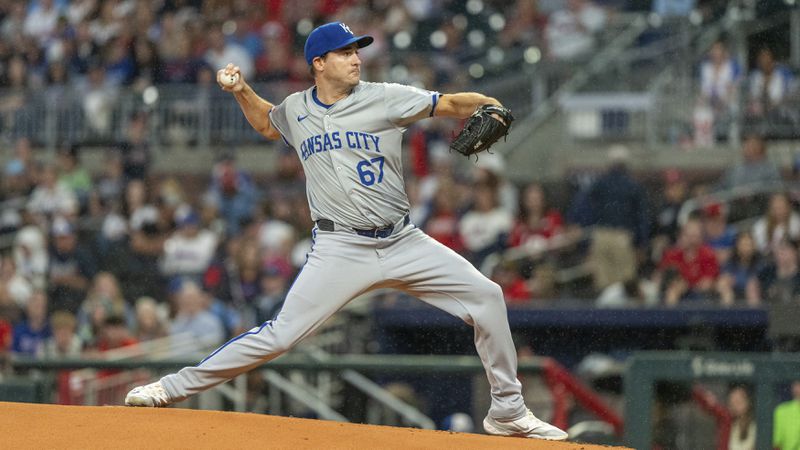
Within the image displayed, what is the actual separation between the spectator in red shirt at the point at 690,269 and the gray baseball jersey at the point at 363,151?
530cm

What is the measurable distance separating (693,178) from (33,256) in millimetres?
6768

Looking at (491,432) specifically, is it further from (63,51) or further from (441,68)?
(63,51)

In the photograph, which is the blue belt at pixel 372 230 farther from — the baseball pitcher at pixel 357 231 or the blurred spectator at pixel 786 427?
the blurred spectator at pixel 786 427

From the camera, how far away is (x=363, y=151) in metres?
5.76

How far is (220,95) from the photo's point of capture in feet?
51.2

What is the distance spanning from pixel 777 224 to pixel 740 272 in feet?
1.61

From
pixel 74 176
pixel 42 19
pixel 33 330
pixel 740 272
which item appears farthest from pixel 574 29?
pixel 42 19

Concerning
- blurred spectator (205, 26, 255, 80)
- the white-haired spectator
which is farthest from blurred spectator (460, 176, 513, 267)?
the white-haired spectator

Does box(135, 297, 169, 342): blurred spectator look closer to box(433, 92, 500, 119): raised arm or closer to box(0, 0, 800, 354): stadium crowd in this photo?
box(0, 0, 800, 354): stadium crowd

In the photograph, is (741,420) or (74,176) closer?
(741,420)

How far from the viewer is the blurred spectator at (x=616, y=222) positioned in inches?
439

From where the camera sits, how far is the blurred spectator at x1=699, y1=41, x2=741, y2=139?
12875 mm

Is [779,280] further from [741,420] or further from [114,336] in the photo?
[114,336]

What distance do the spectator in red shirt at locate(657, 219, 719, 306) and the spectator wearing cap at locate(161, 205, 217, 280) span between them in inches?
172
